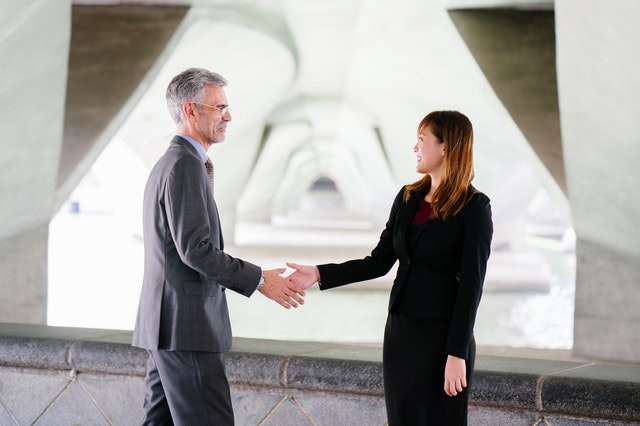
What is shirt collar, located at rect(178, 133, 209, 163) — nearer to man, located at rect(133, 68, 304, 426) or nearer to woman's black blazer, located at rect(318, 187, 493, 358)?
man, located at rect(133, 68, 304, 426)

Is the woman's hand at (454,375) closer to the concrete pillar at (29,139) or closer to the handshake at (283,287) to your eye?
the handshake at (283,287)

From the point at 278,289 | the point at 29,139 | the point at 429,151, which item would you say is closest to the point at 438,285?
the point at 429,151

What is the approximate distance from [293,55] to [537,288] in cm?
824

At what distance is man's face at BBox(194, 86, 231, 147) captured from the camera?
275 centimetres

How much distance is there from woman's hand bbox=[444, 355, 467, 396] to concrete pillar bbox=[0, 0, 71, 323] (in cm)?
553

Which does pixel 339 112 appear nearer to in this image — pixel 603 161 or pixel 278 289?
pixel 603 161

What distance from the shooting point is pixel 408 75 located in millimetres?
17500

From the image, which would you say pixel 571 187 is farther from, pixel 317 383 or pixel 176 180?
pixel 176 180

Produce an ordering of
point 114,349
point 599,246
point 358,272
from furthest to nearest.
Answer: point 599,246
point 114,349
point 358,272

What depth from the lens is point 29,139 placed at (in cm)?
838

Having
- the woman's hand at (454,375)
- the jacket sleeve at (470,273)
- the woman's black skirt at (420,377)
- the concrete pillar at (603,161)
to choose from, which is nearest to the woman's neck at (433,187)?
the jacket sleeve at (470,273)

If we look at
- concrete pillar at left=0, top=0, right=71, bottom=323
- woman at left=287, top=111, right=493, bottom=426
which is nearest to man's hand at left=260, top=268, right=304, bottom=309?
woman at left=287, top=111, right=493, bottom=426

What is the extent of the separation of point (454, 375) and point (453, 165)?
0.68m

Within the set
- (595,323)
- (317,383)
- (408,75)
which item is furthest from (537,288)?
(317,383)
